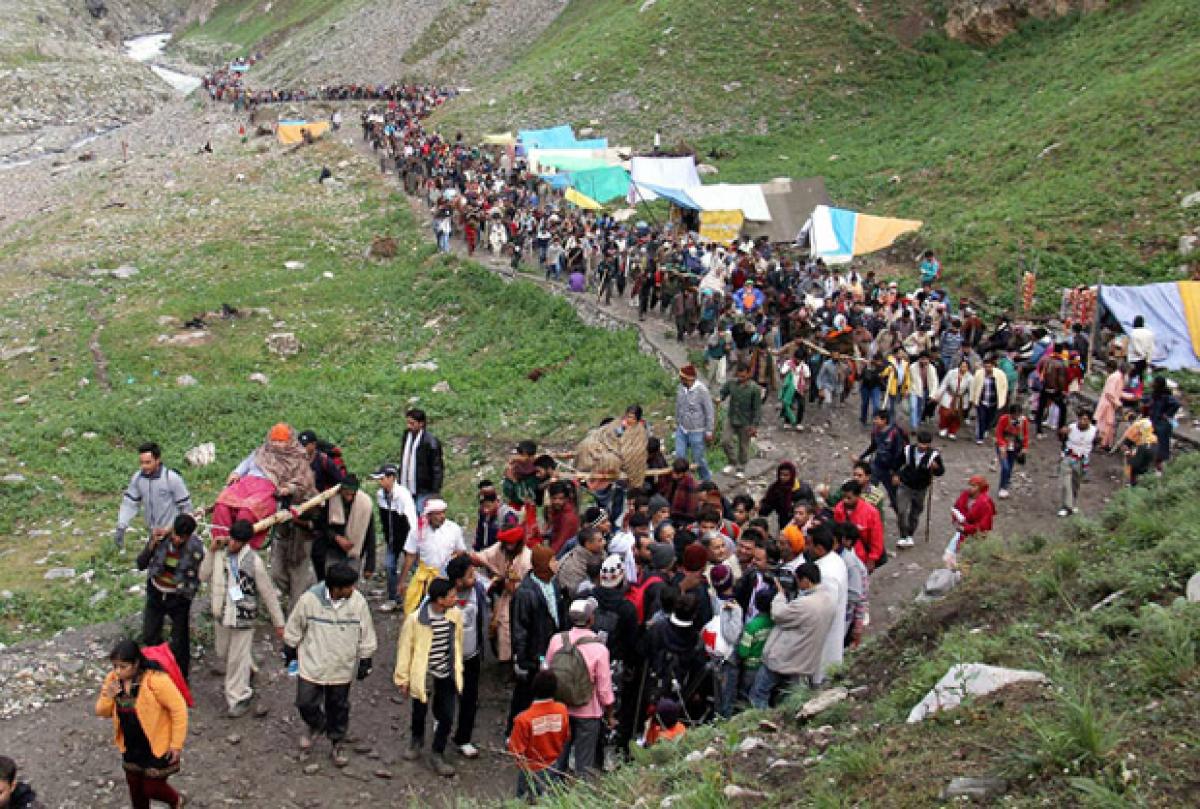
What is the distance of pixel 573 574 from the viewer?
808 cm

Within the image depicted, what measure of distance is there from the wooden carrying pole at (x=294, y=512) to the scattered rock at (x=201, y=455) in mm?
7502

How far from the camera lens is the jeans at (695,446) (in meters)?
12.6

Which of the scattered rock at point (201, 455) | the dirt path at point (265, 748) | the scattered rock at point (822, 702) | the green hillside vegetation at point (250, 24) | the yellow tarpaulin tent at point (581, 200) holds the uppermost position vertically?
the green hillside vegetation at point (250, 24)

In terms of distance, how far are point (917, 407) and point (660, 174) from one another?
1399cm

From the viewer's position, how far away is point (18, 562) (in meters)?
12.5

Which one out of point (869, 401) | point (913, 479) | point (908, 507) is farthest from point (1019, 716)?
point (869, 401)

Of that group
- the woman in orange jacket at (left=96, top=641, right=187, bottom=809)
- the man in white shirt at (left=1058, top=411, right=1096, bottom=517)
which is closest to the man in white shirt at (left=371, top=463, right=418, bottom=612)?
the woman in orange jacket at (left=96, top=641, right=187, bottom=809)

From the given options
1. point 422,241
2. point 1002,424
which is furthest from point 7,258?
point 1002,424

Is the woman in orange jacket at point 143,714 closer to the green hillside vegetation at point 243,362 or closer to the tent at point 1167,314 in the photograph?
the green hillside vegetation at point 243,362

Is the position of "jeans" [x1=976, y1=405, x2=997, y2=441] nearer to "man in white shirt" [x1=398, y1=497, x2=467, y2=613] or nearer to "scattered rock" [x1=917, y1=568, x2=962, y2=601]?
"scattered rock" [x1=917, y1=568, x2=962, y2=601]

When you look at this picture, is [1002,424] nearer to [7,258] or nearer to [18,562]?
[18,562]

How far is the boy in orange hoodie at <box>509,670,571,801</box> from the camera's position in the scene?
6410 millimetres

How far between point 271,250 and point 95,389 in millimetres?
10426

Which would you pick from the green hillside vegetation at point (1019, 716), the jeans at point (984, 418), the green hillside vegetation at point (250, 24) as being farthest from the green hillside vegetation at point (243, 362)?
the green hillside vegetation at point (250, 24)
